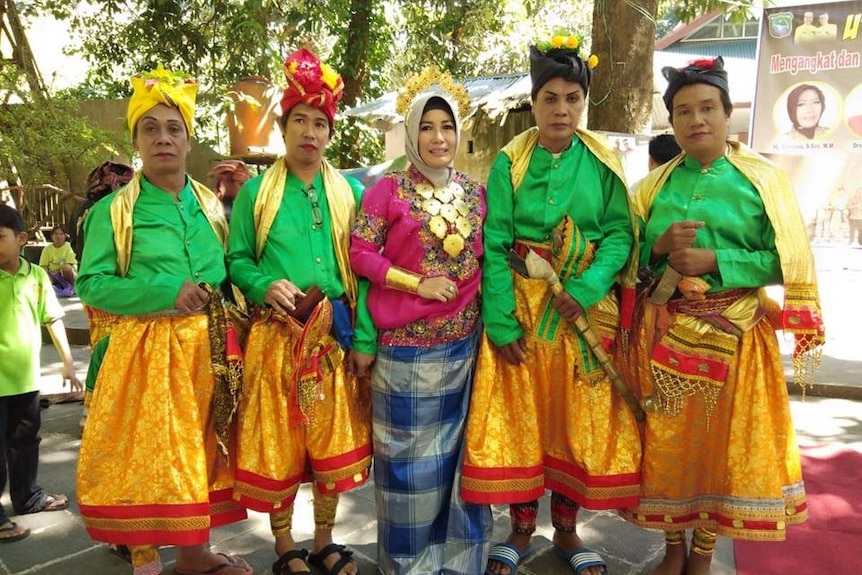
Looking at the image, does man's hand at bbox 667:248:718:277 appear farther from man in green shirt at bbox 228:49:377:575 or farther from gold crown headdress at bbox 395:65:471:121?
man in green shirt at bbox 228:49:377:575

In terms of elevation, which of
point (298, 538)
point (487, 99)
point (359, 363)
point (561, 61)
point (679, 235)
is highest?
point (487, 99)

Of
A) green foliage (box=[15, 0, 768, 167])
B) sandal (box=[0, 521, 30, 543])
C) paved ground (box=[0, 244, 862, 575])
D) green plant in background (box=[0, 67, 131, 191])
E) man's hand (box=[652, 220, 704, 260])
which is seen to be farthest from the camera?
green foliage (box=[15, 0, 768, 167])

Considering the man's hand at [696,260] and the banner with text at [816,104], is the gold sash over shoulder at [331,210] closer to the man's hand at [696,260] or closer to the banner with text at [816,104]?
the man's hand at [696,260]

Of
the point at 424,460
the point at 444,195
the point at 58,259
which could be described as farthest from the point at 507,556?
the point at 58,259

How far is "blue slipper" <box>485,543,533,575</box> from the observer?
9.64ft

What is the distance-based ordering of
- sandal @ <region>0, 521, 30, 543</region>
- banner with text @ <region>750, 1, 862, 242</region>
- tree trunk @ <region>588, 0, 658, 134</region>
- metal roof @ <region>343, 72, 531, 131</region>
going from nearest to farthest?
1. sandal @ <region>0, 521, 30, 543</region>
2. tree trunk @ <region>588, 0, 658, 134</region>
3. banner with text @ <region>750, 1, 862, 242</region>
4. metal roof @ <region>343, 72, 531, 131</region>

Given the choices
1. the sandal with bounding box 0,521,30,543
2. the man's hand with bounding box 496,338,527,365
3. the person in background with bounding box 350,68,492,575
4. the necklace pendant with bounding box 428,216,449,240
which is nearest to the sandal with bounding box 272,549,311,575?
the person in background with bounding box 350,68,492,575

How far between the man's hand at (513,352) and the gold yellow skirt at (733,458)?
0.49 meters

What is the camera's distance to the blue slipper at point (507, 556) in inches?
116

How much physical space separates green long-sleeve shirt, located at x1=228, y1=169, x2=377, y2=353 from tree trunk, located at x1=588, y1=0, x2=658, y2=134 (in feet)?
9.94

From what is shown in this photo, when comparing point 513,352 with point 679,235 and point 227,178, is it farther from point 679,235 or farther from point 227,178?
point 227,178

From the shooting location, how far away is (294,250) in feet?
8.89

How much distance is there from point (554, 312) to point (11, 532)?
9.25ft

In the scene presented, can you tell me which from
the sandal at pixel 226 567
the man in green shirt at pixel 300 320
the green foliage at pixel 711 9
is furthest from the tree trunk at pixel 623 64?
the sandal at pixel 226 567
